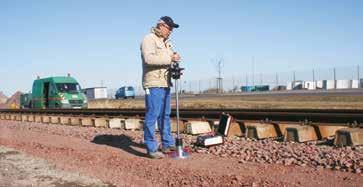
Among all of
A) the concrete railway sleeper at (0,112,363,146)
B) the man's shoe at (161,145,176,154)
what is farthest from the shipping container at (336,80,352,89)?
the man's shoe at (161,145,176,154)

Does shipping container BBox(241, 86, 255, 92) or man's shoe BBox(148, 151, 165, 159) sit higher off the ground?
shipping container BBox(241, 86, 255, 92)

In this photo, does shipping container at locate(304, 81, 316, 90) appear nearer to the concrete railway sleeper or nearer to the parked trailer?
the parked trailer

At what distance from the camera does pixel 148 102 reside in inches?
318

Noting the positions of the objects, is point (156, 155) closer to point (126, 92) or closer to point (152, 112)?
point (152, 112)

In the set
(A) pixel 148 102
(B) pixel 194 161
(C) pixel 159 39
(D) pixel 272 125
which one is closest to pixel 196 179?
(B) pixel 194 161

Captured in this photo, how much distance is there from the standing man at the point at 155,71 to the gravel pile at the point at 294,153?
964 mm

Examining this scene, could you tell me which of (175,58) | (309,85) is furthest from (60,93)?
(309,85)

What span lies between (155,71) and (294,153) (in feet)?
8.49

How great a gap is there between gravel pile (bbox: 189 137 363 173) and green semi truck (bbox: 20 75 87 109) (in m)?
20.1

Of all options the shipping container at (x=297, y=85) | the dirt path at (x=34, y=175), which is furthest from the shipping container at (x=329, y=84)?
the dirt path at (x=34, y=175)

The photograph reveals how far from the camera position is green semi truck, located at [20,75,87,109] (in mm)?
27953

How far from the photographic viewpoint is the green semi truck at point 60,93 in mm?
27953

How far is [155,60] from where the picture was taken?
790 centimetres

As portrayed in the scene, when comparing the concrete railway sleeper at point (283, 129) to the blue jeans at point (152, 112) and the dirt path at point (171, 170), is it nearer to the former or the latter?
the dirt path at point (171, 170)
